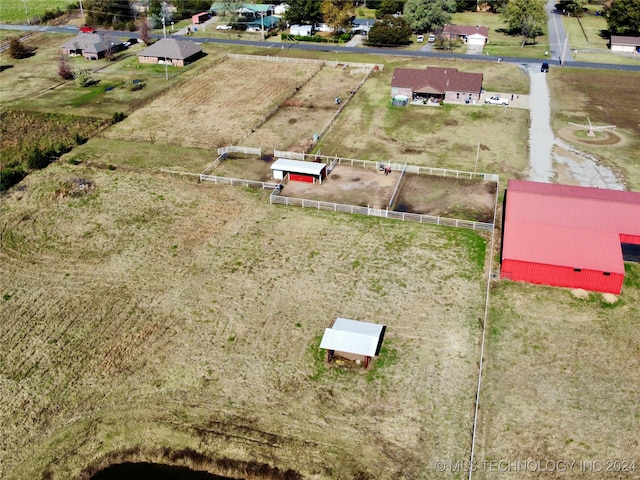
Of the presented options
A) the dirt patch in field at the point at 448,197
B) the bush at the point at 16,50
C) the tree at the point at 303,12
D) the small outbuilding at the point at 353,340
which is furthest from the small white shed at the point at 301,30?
the small outbuilding at the point at 353,340

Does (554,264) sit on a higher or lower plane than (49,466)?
higher

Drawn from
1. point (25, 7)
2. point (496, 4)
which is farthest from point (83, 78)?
point (496, 4)

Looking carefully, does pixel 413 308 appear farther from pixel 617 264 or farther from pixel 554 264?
pixel 617 264

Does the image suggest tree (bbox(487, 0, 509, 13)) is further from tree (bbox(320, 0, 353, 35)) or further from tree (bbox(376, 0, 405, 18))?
tree (bbox(320, 0, 353, 35))

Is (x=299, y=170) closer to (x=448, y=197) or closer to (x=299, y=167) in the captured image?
(x=299, y=167)

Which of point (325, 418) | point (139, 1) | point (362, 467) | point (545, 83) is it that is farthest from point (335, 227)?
point (139, 1)

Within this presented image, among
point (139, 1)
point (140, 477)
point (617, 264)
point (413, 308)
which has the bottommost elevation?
point (140, 477)

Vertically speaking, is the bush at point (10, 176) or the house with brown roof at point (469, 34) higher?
the house with brown roof at point (469, 34)

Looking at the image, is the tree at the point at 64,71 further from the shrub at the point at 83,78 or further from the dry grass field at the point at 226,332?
the dry grass field at the point at 226,332
